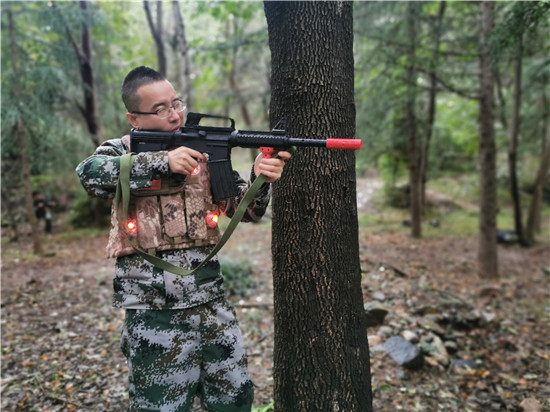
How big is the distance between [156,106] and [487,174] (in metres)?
9.27

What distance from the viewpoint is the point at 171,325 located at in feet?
7.13

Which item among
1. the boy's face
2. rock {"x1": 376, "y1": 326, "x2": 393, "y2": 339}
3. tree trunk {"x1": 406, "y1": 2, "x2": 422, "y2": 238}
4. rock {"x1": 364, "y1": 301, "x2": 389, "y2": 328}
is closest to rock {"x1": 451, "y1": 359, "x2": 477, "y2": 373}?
rock {"x1": 376, "y1": 326, "x2": 393, "y2": 339}

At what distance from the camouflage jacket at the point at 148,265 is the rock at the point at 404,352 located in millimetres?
3275

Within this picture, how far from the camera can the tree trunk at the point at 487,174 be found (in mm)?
8922

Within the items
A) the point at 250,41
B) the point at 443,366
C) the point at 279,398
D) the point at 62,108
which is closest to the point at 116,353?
the point at 279,398

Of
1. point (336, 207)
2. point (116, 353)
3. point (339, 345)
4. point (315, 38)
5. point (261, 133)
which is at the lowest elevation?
point (116, 353)

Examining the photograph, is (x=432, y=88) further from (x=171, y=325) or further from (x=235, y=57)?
(x=171, y=325)

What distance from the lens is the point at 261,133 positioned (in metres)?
2.19

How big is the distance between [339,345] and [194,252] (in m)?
1.22

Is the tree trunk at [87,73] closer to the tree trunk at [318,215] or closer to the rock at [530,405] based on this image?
the tree trunk at [318,215]

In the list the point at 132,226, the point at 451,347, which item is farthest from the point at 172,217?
the point at 451,347

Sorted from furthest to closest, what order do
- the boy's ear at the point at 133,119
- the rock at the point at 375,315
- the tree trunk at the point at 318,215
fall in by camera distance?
the rock at the point at 375,315, the tree trunk at the point at 318,215, the boy's ear at the point at 133,119

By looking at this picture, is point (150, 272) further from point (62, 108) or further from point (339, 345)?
point (62, 108)

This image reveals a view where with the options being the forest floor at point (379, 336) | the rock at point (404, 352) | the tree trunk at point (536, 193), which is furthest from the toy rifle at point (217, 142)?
the tree trunk at point (536, 193)
